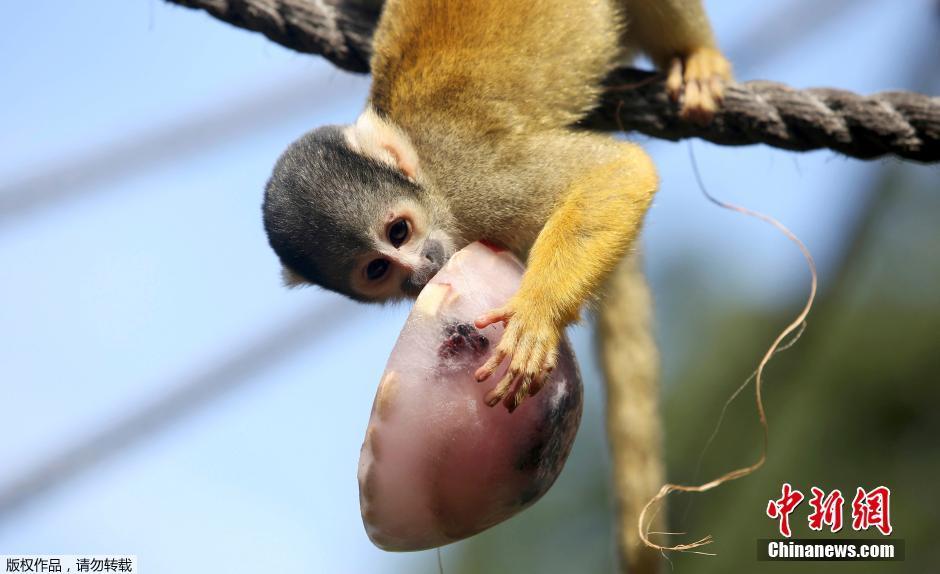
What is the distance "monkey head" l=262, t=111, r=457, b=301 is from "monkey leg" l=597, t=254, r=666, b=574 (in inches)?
31.5

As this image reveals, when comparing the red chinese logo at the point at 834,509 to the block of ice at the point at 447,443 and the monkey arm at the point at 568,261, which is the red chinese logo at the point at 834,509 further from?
the block of ice at the point at 447,443

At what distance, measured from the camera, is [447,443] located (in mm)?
1642

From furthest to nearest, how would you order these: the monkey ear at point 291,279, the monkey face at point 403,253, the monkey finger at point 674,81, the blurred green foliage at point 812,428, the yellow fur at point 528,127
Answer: the blurred green foliage at point 812,428
the monkey finger at point 674,81
the monkey ear at point 291,279
the monkey face at point 403,253
the yellow fur at point 528,127

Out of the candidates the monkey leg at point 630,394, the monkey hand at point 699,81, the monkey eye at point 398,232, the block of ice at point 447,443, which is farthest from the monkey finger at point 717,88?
the block of ice at point 447,443

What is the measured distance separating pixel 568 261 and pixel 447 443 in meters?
0.58

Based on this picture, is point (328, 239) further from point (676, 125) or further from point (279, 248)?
point (676, 125)

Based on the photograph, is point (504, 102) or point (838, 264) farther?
point (838, 264)

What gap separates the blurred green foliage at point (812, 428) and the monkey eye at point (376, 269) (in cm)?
561

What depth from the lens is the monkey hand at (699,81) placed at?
8.89 ft

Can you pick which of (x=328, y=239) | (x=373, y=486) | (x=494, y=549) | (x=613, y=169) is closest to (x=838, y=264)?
(x=613, y=169)

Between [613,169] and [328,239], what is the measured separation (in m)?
0.78

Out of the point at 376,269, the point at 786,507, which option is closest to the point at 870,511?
the point at 786,507

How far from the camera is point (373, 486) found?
65.7 inches

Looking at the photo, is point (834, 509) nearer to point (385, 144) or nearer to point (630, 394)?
point (630, 394)
